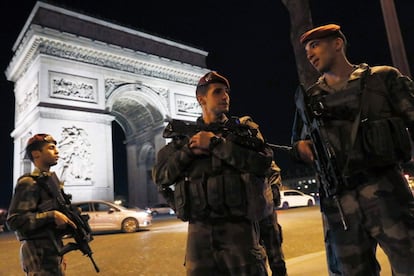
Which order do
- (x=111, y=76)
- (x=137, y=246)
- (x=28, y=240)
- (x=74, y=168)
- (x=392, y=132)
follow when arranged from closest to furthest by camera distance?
(x=392, y=132)
(x=28, y=240)
(x=137, y=246)
(x=74, y=168)
(x=111, y=76)

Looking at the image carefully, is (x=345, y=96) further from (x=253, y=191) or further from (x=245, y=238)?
(x=245, y=238)

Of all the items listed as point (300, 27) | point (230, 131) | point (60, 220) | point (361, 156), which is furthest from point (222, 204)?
point (300, 27)

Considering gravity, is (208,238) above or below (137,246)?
above

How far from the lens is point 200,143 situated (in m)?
2.12

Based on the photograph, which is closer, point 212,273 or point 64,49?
point 212,273

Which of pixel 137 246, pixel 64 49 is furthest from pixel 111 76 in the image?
pixel 137 246

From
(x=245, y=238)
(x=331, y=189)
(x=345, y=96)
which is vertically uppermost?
(x=345, y=96)

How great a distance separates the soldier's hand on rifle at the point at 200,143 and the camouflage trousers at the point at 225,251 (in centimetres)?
43

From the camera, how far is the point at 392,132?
6.45ft

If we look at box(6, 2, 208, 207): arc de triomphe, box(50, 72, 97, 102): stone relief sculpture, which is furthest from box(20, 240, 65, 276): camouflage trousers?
box(50, 72, 97, 102): stone relief sculpture

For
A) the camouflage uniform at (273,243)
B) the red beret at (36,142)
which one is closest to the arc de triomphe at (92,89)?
the red beret at (36,142)

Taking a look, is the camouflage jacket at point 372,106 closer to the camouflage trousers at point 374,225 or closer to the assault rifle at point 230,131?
the camouflage trousers at point 374,225

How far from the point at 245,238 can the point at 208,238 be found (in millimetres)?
223

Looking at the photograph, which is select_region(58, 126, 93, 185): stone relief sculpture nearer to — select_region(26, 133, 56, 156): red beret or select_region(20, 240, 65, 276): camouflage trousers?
select_region(26, 133, 56, 156): red beret
